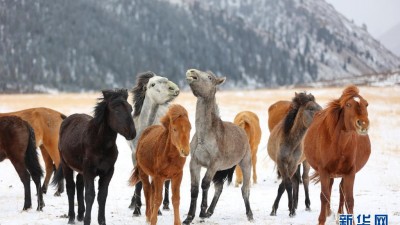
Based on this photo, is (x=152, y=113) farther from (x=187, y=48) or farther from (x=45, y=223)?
(x=187, y=48)

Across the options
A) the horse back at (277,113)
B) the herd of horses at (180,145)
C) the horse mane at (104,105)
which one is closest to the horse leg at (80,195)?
the herd of horses at (180,145)

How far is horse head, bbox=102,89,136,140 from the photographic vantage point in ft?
24.7

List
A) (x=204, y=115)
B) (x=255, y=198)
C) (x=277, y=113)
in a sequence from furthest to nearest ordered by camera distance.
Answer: (x=277, y=113) < (x=255, y=198) < (x=204, y=115)

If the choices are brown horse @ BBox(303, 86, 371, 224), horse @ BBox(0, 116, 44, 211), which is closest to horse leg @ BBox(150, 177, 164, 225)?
brown horse @ BBox(303, 86, 371, 224)

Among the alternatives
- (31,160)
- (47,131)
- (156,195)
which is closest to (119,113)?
(156,195)

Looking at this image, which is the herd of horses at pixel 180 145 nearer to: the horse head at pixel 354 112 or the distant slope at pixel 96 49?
the horse head at pixel 354 112

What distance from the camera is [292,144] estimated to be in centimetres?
977

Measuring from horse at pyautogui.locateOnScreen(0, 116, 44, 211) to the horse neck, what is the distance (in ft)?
11.4

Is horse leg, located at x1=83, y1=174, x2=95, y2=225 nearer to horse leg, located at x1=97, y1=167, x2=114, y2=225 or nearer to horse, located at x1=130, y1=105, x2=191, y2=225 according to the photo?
horse leg, located at x1=97, y1=167, x2=114, y2=225

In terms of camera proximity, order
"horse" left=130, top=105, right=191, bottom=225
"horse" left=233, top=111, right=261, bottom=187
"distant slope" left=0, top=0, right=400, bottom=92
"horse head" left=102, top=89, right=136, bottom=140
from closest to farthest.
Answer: "horse" left=130, top=105, right=191, bottom=225 < "horse head" left=102, top=89, right=136, bottom=140 < "horse" left=233, top=111, right=261, bottom=187 < "distant slope" left=0, top=0, right=400, bottom=92

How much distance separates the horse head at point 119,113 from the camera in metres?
7.54

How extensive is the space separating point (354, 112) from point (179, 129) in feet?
7.98

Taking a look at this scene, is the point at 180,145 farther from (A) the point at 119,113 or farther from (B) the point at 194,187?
(B) the point at 194,187

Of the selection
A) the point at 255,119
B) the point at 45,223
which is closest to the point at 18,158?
the point at 45,223
